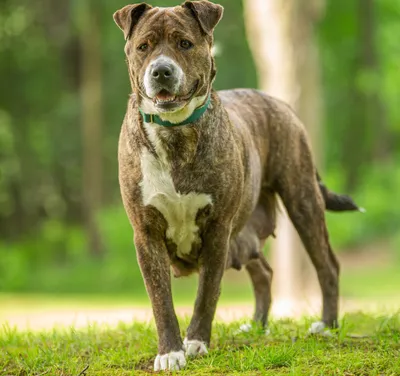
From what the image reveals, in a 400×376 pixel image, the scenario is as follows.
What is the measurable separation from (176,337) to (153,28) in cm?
191

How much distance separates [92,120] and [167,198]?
16.4 m

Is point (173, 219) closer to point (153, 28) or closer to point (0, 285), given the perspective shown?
point (153, 28)

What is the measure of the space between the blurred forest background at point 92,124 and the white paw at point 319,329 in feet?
45.4

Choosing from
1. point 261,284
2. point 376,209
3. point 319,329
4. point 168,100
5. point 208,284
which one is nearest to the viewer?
point 168,100

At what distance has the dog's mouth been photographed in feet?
16.6

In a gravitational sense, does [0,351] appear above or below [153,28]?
below

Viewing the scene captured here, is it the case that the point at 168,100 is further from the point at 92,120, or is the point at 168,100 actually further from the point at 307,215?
the point at 92,120

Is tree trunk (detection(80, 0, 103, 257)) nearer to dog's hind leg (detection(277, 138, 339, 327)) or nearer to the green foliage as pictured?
the green foliage

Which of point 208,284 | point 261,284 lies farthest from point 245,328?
point 208,284

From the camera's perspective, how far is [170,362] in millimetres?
5090

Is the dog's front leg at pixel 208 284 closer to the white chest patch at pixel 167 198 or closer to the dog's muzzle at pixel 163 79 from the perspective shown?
the white chest patch at pixel 167 198

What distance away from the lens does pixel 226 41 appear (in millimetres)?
23531

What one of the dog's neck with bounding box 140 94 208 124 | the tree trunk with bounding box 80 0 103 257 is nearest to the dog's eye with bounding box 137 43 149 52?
the dog's neck with bounding box 140 94 208 124

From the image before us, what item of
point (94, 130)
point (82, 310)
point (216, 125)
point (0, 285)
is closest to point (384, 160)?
point (94, 130)
